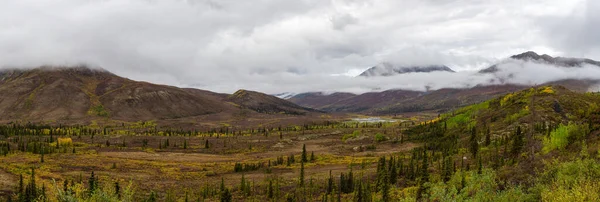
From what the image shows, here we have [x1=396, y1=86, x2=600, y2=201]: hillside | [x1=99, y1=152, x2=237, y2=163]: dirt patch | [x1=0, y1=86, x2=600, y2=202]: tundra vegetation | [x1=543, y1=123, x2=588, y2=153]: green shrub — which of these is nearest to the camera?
[x1=396, y1=86, x2=600, y2=201]: hillside

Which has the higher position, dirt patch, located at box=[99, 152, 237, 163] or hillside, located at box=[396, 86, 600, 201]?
hillside, located at box=[396, 86, 600, 201]

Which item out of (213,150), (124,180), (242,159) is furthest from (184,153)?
(124,180)

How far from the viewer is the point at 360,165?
279 ft

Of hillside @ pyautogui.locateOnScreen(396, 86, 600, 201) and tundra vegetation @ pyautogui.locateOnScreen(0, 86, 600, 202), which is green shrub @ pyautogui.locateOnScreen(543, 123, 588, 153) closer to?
hillside @ pyautogui.locateOnScreen(396, 86, 600, 201)

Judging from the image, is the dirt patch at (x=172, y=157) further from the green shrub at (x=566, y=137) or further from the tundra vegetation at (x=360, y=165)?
the green shrub at (x=566, y=137)

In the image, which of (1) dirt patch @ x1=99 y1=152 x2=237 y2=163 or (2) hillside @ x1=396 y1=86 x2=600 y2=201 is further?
(1) dirt patch @ x1=99 y1=152 x2=237 y2=163

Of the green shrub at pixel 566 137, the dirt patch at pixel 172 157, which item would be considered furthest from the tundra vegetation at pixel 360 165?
the dirt patch at pixel 172 157

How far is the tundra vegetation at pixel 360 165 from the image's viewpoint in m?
34.4

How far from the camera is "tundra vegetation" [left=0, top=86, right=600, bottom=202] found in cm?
3441

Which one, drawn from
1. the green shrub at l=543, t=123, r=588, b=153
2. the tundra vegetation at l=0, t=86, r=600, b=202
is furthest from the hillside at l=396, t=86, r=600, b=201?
the tundra vegetation at l=0, t=86, r=600, b=202

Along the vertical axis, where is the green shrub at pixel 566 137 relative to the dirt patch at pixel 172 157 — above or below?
above

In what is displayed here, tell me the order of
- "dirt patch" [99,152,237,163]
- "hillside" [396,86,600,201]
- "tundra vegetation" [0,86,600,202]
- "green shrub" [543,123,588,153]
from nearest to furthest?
"hillside" [396,86,600,201] < "tundra vegetation" [0,86,600,202] < "green shrub" [543,123,588,153] < "dirt patch" [99,152,237,163]

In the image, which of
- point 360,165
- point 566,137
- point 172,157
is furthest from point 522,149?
point 172,157

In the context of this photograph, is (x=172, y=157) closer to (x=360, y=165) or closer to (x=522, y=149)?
(x=360, y=165)
